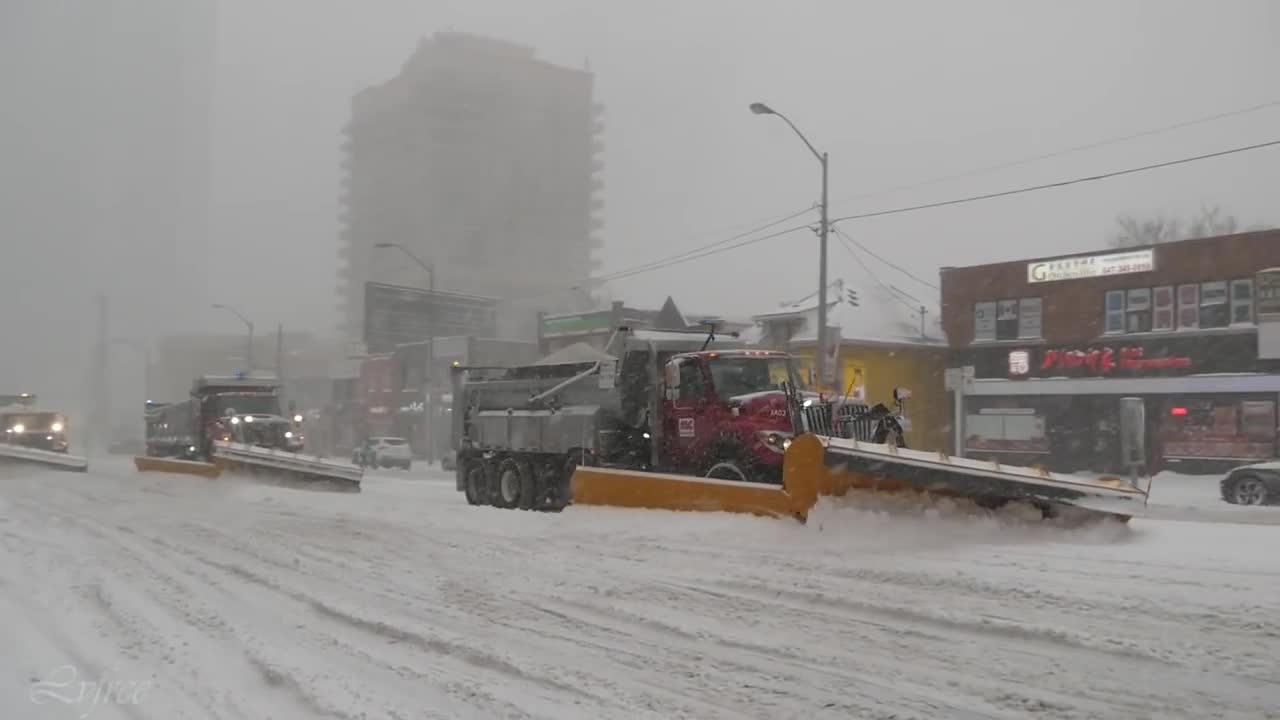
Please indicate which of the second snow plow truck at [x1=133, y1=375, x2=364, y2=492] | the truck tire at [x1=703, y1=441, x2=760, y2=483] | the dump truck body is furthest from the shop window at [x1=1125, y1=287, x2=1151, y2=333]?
the truck tire at [x1=703, y1=441, x2=760, y2=483]

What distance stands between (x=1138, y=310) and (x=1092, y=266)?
7.19 ft

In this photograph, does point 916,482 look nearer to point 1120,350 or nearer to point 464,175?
point 1120,350

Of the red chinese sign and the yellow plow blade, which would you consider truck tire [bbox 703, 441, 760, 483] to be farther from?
the red chinese sign

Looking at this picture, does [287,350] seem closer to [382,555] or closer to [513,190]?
[513,190]

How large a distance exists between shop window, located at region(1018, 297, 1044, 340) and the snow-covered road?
28970mm

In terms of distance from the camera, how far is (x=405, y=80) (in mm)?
168500

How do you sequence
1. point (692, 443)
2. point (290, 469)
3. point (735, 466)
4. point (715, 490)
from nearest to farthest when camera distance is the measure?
point (715, 490) < point (735, 466) < point (692, 443) < point (290, 469)

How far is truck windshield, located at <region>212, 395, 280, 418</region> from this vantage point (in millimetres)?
31625

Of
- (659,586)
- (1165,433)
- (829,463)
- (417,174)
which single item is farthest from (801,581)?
(417,174)

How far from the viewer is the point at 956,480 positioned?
11.1 meters

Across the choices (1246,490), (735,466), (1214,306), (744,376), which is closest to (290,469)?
(744,376)

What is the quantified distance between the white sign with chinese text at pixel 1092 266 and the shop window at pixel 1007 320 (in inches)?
50.3

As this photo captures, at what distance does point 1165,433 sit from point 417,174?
146062 millimetres

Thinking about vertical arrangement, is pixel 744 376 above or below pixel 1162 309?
below
